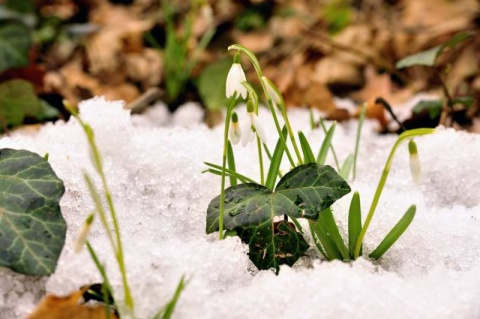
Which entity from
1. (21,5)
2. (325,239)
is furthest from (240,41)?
(325,239)

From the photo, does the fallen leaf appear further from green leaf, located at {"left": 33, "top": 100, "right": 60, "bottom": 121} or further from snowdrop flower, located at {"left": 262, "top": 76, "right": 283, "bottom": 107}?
green leaf, located at {"left": 33, "top": 100, "right": 60, "bottom": 121}

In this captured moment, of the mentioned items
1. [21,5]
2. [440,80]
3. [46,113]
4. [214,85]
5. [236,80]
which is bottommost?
[214,85]

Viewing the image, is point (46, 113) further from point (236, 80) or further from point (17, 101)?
point (236, 80)

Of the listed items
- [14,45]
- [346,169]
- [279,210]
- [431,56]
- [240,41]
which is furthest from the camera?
[240,41]

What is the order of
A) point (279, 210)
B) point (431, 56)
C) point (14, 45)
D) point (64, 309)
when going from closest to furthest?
point (64, 309), point (279, 210), point (431, 56), point (14, 45)

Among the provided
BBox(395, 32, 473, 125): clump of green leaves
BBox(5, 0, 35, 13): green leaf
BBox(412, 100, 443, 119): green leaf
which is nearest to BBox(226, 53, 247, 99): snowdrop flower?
BBox(395, 32, 473, 125): clump of green leaves

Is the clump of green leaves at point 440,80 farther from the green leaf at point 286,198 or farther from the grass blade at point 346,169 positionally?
the green leaf at point 286,198

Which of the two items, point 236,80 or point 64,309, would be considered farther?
point 236,80

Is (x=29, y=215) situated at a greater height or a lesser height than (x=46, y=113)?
greater
